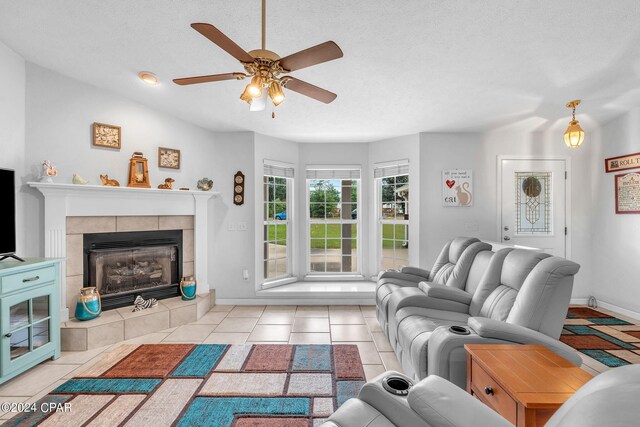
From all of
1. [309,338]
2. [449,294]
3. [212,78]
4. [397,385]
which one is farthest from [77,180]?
[449,294]

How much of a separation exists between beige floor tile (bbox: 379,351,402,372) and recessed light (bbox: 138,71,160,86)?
134 inches

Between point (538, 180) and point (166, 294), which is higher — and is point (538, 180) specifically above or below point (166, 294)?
above

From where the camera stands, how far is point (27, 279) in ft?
7.89

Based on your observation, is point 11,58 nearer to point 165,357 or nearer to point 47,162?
point 47,162

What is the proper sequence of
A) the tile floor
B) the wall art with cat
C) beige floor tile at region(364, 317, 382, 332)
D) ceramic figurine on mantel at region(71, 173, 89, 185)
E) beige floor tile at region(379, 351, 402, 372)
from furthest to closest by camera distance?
the wall art with cat → beige floor tile at region(364, 317, 382, 332) → ceramic figurine on mantel at region(71, 173, 89, 185) → beige floor tile at region(379, 351, 402, 372) → the tile floor

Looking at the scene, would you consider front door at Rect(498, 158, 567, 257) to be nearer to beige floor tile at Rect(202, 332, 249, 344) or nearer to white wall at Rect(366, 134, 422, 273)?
white wall at Rect(366, 134, 422, 273)

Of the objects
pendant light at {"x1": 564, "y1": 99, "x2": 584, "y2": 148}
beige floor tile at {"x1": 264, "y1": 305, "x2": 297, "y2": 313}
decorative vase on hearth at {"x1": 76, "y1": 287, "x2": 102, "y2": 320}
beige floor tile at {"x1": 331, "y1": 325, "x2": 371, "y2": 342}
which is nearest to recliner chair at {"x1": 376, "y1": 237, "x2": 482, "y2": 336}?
beige floor tile at {"x1": 331, "y1": 325, "x2": 371, "y2": 342}

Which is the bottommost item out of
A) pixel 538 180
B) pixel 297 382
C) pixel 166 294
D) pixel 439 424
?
pixel 297 382

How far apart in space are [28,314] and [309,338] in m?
2.41

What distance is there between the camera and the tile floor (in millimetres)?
2387

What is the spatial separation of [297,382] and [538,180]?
426 cm

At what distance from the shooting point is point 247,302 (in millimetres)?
4305

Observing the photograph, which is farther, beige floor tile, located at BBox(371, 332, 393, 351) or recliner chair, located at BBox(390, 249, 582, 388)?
beige floor tile, located at BBox(371, 332, 393, 351)

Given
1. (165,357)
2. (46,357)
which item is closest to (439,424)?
(165,357)
